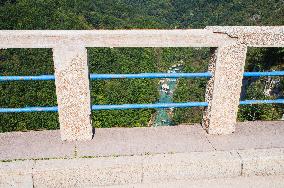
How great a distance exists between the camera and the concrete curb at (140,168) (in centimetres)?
318

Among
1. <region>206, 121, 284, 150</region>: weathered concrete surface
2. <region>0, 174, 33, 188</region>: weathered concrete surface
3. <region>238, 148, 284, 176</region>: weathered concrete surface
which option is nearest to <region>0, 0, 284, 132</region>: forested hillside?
<region>206, 121, 284, 150</region>: weathered concrete surface

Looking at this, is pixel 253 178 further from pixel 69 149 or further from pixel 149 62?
pixel 149 62

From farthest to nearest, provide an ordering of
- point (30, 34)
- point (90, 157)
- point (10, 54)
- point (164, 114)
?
point (164, 114) < point (10, 54) < point (90, 157) < point (30, 34)

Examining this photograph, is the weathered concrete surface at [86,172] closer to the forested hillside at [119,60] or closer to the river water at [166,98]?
the forested hillside at [119,60]

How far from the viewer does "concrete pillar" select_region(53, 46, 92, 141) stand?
10.9 feet

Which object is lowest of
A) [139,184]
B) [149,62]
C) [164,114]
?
[164,114]

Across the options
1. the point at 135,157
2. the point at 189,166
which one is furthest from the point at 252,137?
the point at 135,157

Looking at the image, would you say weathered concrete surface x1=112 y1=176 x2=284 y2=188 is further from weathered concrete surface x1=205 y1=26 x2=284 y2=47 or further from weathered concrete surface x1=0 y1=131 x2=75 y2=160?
weathered concrete surface x1=205 y1=26 x2=284 y2=47

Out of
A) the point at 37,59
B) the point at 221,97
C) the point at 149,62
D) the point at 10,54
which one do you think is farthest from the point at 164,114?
the point at 221,97

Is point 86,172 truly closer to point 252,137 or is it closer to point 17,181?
point 17,181

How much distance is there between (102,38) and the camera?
3244 mm

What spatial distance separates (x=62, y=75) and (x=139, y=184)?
1305 millimetres

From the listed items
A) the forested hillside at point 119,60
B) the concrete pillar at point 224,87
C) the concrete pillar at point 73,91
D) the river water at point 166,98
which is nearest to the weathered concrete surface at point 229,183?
the concrete pillar at point 224,87

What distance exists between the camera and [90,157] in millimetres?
3418
